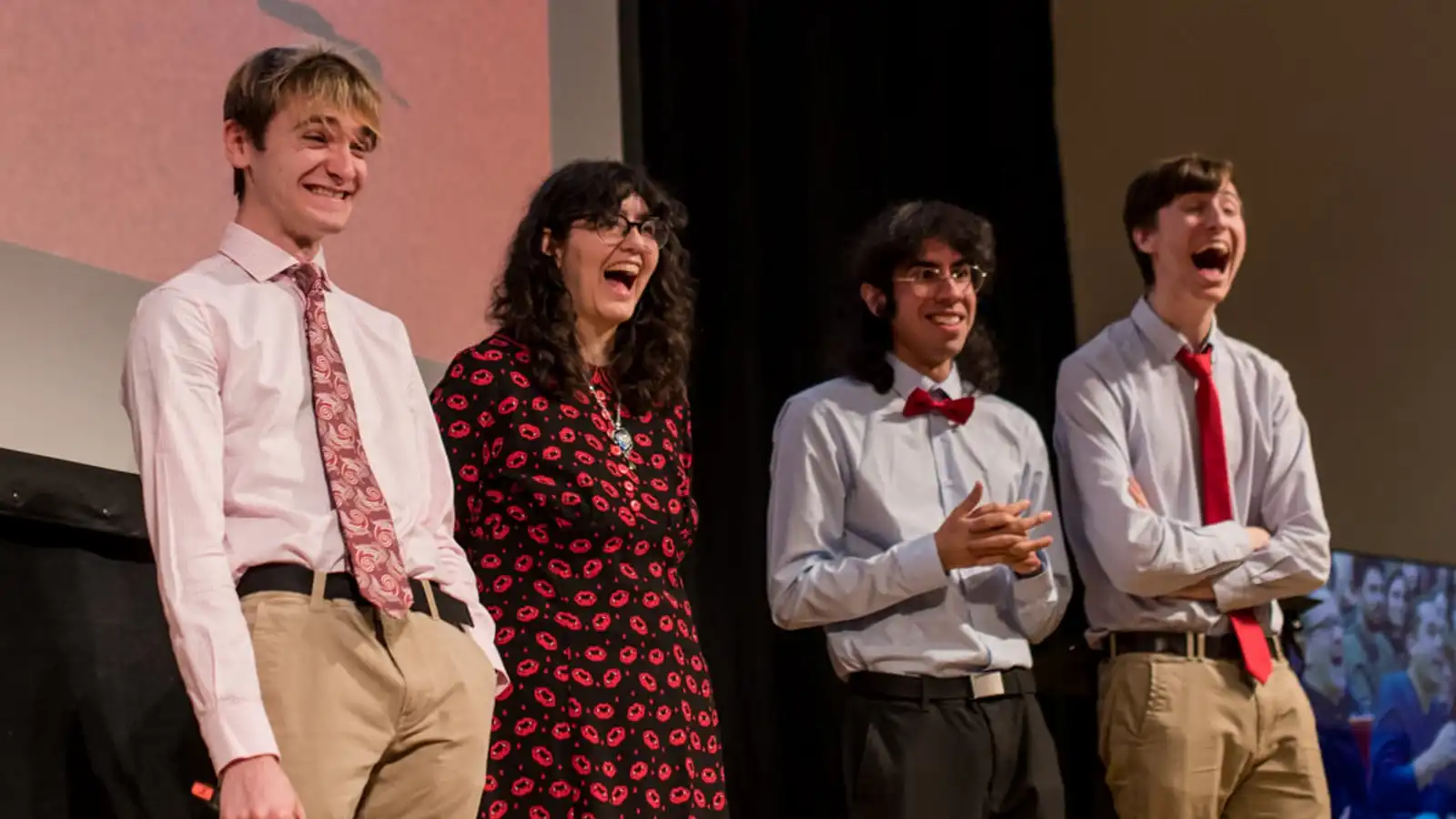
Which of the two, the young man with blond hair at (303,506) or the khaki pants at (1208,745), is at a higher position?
the young man with blond hair at (303,506)

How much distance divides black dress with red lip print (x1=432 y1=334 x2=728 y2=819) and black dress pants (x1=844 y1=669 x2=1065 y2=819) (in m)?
0.35

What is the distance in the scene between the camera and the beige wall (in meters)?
4.28

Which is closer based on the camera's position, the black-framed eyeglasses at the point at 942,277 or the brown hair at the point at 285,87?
the brown hair at the point at 285,87

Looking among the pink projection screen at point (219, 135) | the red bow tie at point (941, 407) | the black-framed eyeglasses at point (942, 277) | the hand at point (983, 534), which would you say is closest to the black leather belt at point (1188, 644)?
the hand at point (983, 534)

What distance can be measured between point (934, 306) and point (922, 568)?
1.87ft

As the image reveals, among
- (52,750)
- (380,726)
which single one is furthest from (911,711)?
(52,750)

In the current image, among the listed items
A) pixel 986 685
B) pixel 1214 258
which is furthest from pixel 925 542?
pixel 1214 258

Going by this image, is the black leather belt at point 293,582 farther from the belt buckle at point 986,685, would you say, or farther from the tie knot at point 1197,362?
the tie knot at point 1197,362

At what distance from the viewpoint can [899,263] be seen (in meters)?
3.05

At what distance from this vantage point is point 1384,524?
14.0ft

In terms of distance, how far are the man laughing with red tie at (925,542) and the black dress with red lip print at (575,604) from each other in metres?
0.37

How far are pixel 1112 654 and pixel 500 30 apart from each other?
1822 mm

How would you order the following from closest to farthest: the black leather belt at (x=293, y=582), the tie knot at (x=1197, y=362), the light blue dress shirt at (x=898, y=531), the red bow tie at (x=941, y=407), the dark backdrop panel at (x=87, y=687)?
the black leather belt at (x=293, y=582) < the dark backdrop panel at (x=87, y=687) < the light blue dress shirt at (x=898, y=531) < the red bow tie at (x=941, y=407) < the tie knot at (x=1197, y=362)

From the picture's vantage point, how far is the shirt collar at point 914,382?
299cm
